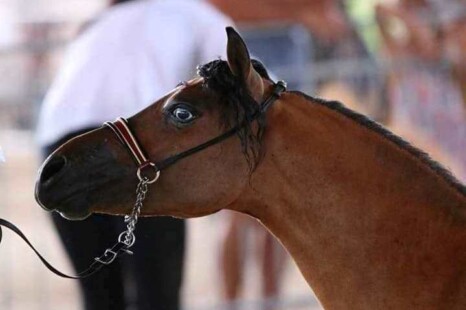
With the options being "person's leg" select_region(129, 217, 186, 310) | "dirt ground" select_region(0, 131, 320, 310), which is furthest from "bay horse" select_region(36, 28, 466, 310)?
"dirt ground" select_region(0, 131, 320, 310)

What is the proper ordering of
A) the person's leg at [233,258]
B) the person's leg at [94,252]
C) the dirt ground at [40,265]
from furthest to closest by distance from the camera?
1. the dirt ground at [40,265]
2. the person's leg at [233,258]
3. the person's leg at [94,252]

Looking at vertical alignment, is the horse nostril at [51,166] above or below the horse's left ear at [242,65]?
below

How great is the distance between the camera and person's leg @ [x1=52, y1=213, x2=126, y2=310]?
16.1 ft

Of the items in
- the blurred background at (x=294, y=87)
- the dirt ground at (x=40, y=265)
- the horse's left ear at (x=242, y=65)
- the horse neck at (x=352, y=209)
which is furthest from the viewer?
the dirt ground at (x=40, y=265)

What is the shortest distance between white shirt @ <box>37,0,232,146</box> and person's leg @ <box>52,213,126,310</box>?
1.01ft

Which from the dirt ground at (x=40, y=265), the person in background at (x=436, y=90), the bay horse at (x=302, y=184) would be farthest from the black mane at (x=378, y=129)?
the person in background at (x=436, y=90)

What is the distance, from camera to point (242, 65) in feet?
12.0

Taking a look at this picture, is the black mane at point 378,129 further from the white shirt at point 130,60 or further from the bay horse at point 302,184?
the white shirt at point 130,60

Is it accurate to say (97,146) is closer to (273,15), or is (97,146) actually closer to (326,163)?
(326,163)

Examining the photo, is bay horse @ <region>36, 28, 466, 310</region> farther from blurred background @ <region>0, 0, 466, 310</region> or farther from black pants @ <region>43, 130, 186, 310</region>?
blurred background @ <region>0, 0, 466, 310</region>

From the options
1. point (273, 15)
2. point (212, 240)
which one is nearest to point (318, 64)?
point (273, 15)

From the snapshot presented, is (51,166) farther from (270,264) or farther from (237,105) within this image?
(270,264)

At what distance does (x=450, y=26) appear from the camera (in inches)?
292

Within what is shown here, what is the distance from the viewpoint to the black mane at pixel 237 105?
12.1ft
